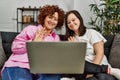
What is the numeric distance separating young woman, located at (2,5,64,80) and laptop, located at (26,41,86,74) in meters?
0.29

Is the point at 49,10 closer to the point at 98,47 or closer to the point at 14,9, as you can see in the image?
the point at 98,47

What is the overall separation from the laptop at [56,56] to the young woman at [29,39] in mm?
293

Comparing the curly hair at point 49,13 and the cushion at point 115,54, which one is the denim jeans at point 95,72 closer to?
the cushion at point 115,54

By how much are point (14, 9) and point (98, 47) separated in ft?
12.6

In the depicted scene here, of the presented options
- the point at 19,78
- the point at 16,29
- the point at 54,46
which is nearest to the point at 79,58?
the point at 54,46

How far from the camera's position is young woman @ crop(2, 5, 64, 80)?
1.90m

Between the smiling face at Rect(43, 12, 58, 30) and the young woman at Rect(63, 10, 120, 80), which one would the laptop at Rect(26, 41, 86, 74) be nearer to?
the young woman at Rect(63, 10, 120, 80)

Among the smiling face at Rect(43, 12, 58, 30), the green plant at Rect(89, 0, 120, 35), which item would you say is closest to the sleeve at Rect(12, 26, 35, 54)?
the smiling face at Rect(43, 12, 58, 30)

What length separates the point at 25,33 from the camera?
82.0 inches

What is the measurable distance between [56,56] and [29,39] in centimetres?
67

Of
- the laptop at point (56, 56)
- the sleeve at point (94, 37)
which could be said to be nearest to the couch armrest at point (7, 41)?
the sleeve at point (94, 37)

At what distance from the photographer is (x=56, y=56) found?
57.3 inches

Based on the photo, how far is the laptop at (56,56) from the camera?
1.44 meters

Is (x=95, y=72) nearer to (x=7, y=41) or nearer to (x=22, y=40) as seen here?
(x=22, y=40)
